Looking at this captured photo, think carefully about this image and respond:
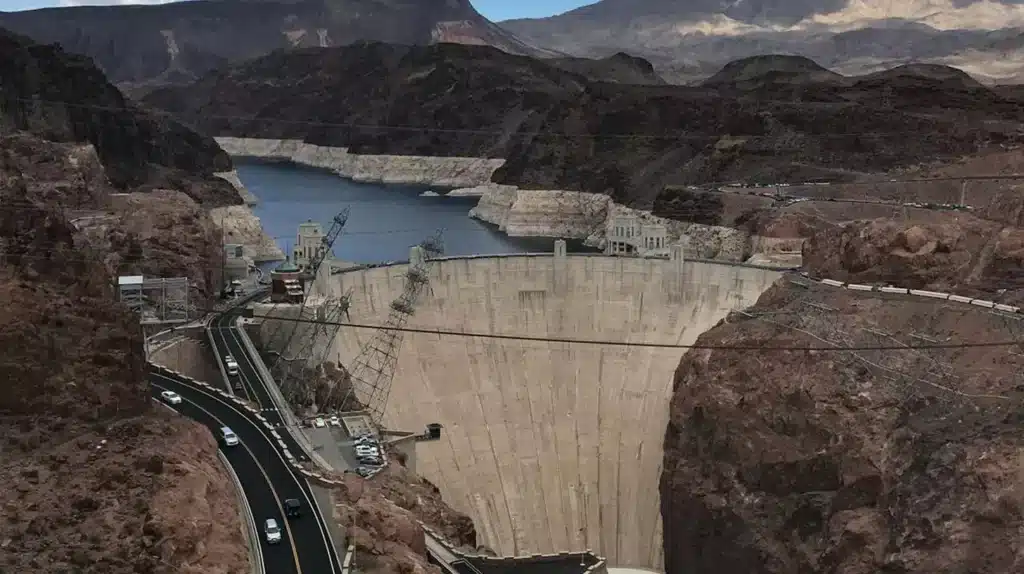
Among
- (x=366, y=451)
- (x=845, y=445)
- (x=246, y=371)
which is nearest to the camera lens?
(x=366, y=451)

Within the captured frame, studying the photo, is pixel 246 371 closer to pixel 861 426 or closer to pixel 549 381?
pixel 549 381

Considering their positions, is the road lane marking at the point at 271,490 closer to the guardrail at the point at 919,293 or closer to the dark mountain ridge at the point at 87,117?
the guardrail at the point at 919,293

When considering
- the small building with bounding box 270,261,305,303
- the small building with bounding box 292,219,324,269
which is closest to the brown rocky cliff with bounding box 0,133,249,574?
the small building with bounding box 270,261,305,303

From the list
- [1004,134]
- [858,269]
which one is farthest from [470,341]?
[1004,134]

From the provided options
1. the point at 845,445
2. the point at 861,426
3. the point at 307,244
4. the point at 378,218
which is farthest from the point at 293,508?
the point at 378,218

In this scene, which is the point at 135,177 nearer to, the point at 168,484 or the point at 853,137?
the point at 853,137
